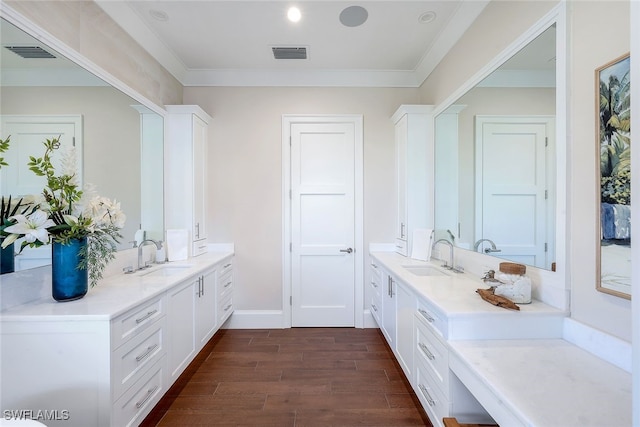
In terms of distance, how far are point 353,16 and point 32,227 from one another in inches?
103

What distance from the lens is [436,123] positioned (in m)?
2.79

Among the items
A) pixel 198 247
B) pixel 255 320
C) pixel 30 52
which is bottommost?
pixel 255 320

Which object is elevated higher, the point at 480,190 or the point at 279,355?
the point at 480,190

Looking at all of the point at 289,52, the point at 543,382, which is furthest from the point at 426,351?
the point at 289,52

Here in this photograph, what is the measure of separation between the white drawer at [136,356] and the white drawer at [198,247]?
3.79 feet

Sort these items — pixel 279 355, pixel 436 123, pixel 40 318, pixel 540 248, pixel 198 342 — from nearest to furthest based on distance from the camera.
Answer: pixel 40 318 → pixel 540 248 → pixel 198 342 → pixel 279 355 → pixel 436 123

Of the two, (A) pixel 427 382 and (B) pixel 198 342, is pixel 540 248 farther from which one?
(B) pixel 198 342

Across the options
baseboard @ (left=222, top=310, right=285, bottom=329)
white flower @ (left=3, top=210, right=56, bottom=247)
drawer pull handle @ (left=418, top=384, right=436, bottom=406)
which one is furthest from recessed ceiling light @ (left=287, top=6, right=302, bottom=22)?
baseboard @ (left=222, top=310, right=285, bottom=329)

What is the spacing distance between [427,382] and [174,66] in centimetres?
368

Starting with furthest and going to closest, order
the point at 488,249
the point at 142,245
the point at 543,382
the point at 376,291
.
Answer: the point at 376,291 → the point at 142,245 → the point at 488,249 → the point at 543,382

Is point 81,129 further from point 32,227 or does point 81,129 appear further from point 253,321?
point 253,321

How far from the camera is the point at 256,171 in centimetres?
321

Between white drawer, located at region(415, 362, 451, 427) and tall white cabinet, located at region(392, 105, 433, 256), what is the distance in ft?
4.51

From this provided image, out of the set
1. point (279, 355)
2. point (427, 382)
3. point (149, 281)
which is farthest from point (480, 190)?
point (149, 281)
